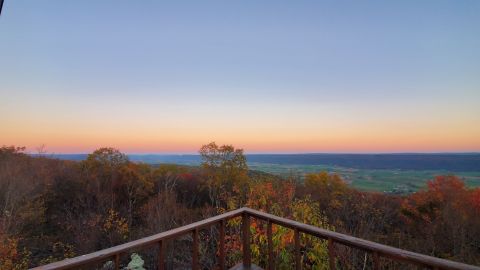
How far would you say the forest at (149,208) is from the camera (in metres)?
15.6

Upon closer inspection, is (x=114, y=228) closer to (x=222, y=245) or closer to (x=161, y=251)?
(x=222, y=245)

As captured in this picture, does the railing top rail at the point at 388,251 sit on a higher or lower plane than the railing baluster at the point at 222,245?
higher

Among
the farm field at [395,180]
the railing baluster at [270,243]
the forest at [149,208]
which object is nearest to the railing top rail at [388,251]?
the railing baluster at [270,243]

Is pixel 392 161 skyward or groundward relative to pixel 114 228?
skyward

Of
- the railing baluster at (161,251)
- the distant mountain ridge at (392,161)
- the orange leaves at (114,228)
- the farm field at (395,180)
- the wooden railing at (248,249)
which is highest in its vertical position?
the wooden railing at (248,249)

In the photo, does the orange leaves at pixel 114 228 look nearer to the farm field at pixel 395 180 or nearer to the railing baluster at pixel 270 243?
the farm field at pixel 395 180

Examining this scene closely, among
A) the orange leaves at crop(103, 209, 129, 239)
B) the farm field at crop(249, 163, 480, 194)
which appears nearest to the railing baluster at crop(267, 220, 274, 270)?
the orange leaves at crop(103, 209, 129, 239)

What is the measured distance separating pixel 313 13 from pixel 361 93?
24.5 feet

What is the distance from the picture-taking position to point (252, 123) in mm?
24766

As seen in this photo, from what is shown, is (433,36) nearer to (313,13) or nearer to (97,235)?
(313,13)

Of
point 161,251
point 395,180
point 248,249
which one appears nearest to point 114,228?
point 248,249

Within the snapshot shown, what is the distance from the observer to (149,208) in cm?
1958

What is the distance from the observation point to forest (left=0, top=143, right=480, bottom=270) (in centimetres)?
1559

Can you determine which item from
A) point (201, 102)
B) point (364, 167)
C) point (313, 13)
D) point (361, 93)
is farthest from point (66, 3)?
point (364, 167)
